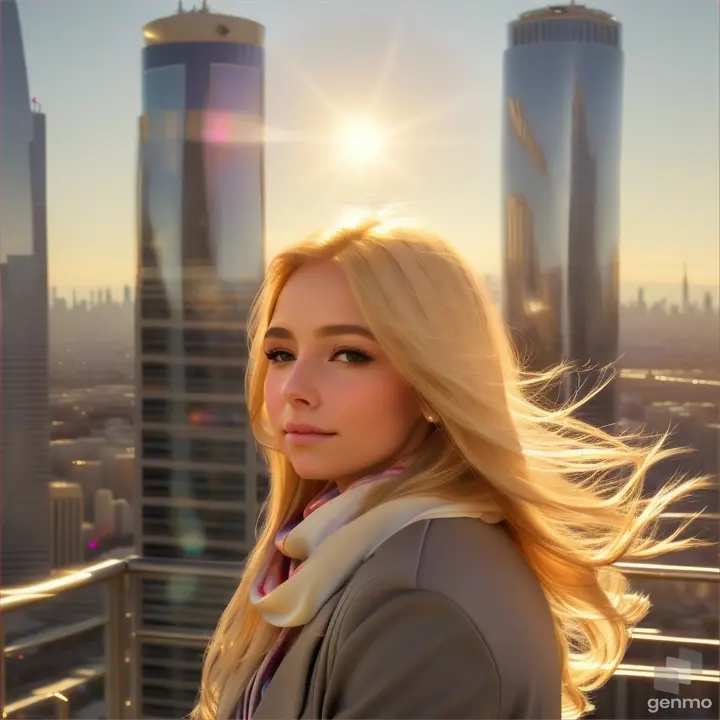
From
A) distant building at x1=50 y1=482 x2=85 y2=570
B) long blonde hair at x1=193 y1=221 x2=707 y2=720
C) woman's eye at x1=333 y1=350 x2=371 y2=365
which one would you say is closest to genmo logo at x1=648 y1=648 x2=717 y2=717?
long blonde hair at x1=193 y1=221 x2=707 y2=720

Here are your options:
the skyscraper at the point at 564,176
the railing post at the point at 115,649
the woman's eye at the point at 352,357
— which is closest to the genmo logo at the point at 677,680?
the railing post at the point at 115,649

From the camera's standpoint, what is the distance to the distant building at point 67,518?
24.9 feet

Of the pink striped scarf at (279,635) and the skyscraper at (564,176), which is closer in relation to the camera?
the pink striped scarf at (279,635)

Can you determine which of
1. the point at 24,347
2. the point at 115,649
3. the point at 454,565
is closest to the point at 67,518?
the point at 24,347

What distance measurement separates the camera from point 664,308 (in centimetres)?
394

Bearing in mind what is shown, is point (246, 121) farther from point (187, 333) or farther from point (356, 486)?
point (356, 486)

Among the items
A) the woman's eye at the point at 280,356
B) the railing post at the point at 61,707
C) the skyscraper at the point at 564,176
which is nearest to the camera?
the woman's eye at the point at 280,356

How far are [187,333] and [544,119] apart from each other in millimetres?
6384

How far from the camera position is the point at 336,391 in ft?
2.58

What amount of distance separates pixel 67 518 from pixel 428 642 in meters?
8.39

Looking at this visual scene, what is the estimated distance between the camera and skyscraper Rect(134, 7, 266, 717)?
11984mm

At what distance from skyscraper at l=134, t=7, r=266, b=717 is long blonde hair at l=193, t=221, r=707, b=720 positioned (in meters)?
9.45

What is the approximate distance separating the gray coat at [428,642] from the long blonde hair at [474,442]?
3.1 inches

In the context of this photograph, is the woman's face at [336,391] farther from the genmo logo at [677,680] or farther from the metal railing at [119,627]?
the genmo logo at [677,680]
